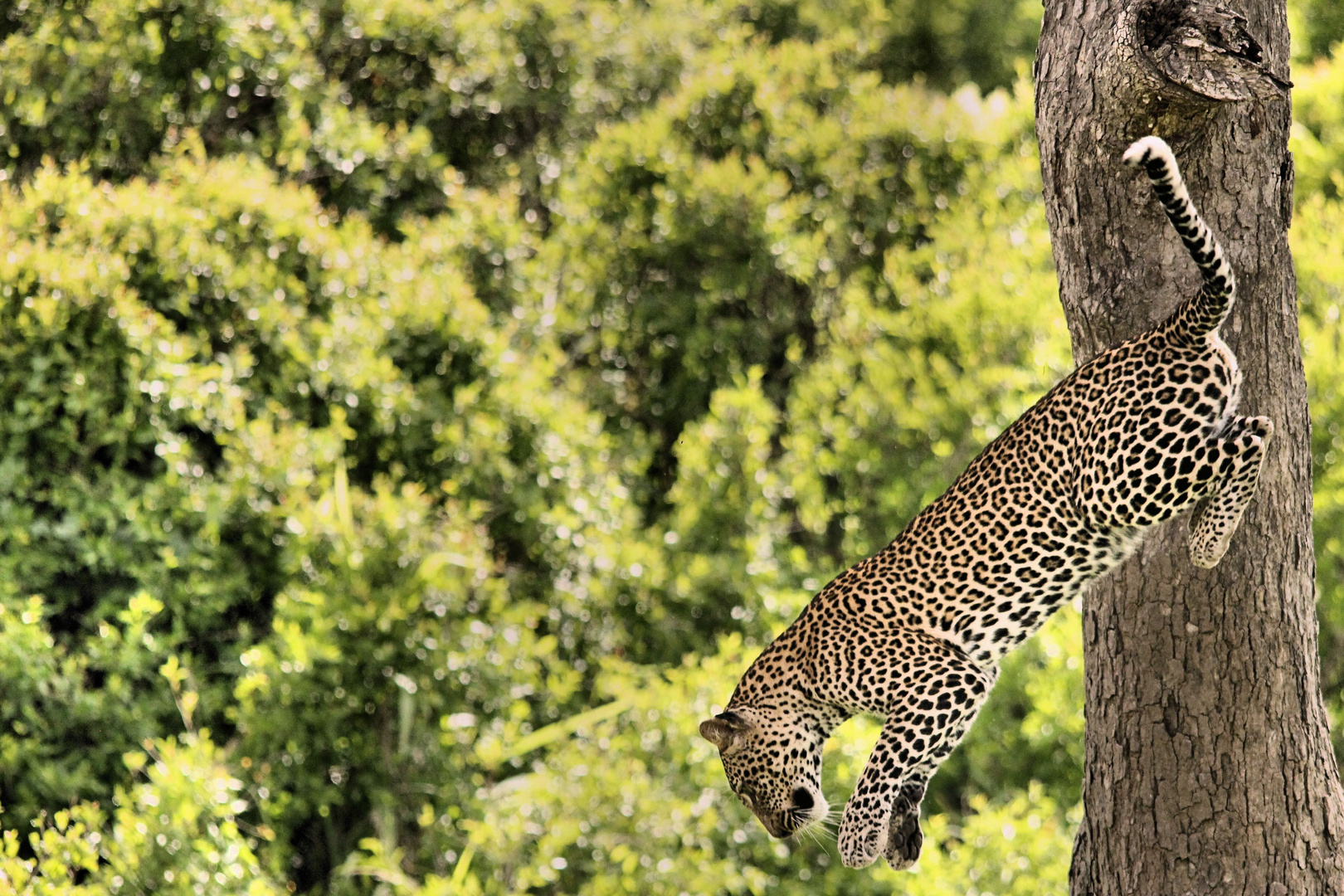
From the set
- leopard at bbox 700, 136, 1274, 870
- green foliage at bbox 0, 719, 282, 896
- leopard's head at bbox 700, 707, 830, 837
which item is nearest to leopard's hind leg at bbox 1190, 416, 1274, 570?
leopard at bbox 700, 136, 1274, 870

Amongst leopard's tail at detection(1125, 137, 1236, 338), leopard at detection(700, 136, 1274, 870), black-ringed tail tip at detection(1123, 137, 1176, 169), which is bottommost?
leopard at detection(700, 136, 1274, 870)

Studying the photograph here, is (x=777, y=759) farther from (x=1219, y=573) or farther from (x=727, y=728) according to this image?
(x=1219, y=573)

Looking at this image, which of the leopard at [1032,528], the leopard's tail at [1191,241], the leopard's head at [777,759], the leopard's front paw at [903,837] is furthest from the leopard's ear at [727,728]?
the leopard's tail at [1191,241]

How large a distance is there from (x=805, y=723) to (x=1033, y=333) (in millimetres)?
7681

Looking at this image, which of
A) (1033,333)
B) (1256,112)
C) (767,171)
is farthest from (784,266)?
(1256,112)

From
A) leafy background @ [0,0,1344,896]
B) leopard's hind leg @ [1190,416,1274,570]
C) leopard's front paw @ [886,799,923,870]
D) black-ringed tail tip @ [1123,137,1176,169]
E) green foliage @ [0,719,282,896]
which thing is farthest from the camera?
leafy background @ [0,0,1344,896]

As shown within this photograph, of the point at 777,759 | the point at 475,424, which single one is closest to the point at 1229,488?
the point at 777,759

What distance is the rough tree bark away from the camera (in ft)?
16.1

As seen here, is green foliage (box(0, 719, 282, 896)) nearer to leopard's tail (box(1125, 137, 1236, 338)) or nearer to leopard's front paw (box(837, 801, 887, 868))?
leopard's front paw (box(837, 801, 887, 868))

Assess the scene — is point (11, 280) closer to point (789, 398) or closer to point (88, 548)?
point (88, 548)

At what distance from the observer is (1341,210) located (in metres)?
11.6

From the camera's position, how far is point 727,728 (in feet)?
14.7

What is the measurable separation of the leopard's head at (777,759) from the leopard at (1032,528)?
25mm

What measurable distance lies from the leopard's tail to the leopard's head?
160 centimetres
